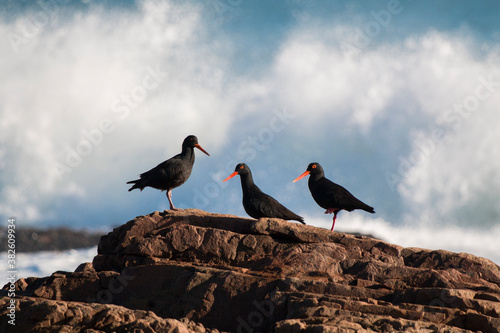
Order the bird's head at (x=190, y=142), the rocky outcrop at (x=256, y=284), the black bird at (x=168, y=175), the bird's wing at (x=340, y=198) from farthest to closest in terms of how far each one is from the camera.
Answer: the bird's head at (x=190, y=142) < the black bird at (x=168, y=175) < the bird's wing at (x=340, y=198) < the rocky outcrop at (x=256, y=284)

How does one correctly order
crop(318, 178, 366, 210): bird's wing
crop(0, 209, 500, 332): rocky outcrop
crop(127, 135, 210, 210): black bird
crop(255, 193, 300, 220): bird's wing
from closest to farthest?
crop(0, 209, 500, 332): rocky outcrop < crop(255, 193, 300, 220): bird's wing < crop(318, 178, 366, 210): bird's wing < crop(127, 135, 210, 210): black bird

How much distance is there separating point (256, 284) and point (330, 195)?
539 cm

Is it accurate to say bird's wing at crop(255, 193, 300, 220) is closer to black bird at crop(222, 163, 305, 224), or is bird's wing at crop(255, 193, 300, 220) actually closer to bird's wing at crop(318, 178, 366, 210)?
black bird at crop(222, 163, 305, 224)

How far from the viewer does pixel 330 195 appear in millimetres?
16438

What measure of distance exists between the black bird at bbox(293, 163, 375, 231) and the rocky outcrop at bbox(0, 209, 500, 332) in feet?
7.75

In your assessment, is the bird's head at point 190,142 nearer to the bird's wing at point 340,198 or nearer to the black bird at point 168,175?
the black bird at point 168,175

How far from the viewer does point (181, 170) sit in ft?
54.9

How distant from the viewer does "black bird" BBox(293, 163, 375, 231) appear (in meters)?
16.3

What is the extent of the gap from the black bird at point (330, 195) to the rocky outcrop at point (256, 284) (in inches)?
93.0

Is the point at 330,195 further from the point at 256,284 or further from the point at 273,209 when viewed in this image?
the point at 256,284

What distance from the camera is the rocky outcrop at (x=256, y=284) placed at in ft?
33.2

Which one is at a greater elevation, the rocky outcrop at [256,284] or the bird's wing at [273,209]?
the bird's wing at [273,209]

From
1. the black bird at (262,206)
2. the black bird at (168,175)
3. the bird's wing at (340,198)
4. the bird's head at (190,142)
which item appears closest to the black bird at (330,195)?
the bird's wing at (340,198)

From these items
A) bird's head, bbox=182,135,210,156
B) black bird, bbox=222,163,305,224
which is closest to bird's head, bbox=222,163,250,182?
black bird, bbox=222,163,305,224
